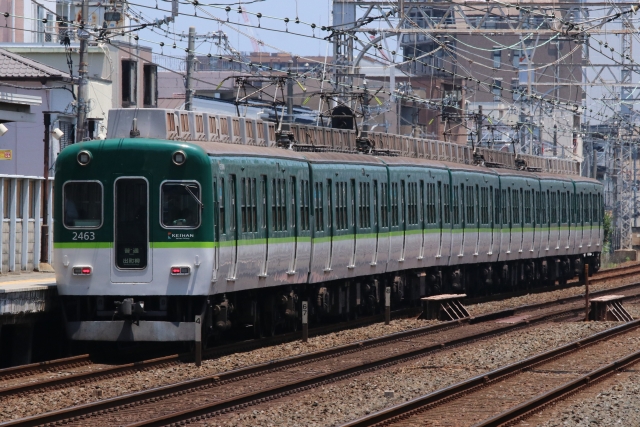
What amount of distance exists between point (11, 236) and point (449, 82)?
5727 cm

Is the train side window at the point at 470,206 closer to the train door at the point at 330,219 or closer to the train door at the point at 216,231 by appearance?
the train door at the point at 330,219

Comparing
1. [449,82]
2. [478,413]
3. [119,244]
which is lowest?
[478,413]

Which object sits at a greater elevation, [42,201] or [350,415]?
[42,201]

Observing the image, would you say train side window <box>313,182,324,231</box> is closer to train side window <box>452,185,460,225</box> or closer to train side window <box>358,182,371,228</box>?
train side window <box>358,182,371,228</box>

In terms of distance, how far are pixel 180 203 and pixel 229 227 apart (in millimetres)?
973

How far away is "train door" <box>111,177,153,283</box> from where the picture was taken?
17031 mm

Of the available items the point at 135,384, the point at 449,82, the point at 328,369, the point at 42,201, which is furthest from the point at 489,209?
the point at 449,82

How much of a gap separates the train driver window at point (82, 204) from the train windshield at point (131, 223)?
0.26m

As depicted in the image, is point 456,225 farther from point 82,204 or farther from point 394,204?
point 82,204

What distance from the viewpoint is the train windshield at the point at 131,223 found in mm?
17062

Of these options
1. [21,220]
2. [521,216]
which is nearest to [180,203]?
[21,220]

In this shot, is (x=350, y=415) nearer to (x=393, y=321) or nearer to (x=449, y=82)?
(x=393, y=321)

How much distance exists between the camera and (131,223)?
17172 mm

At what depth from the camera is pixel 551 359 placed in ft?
59.7
